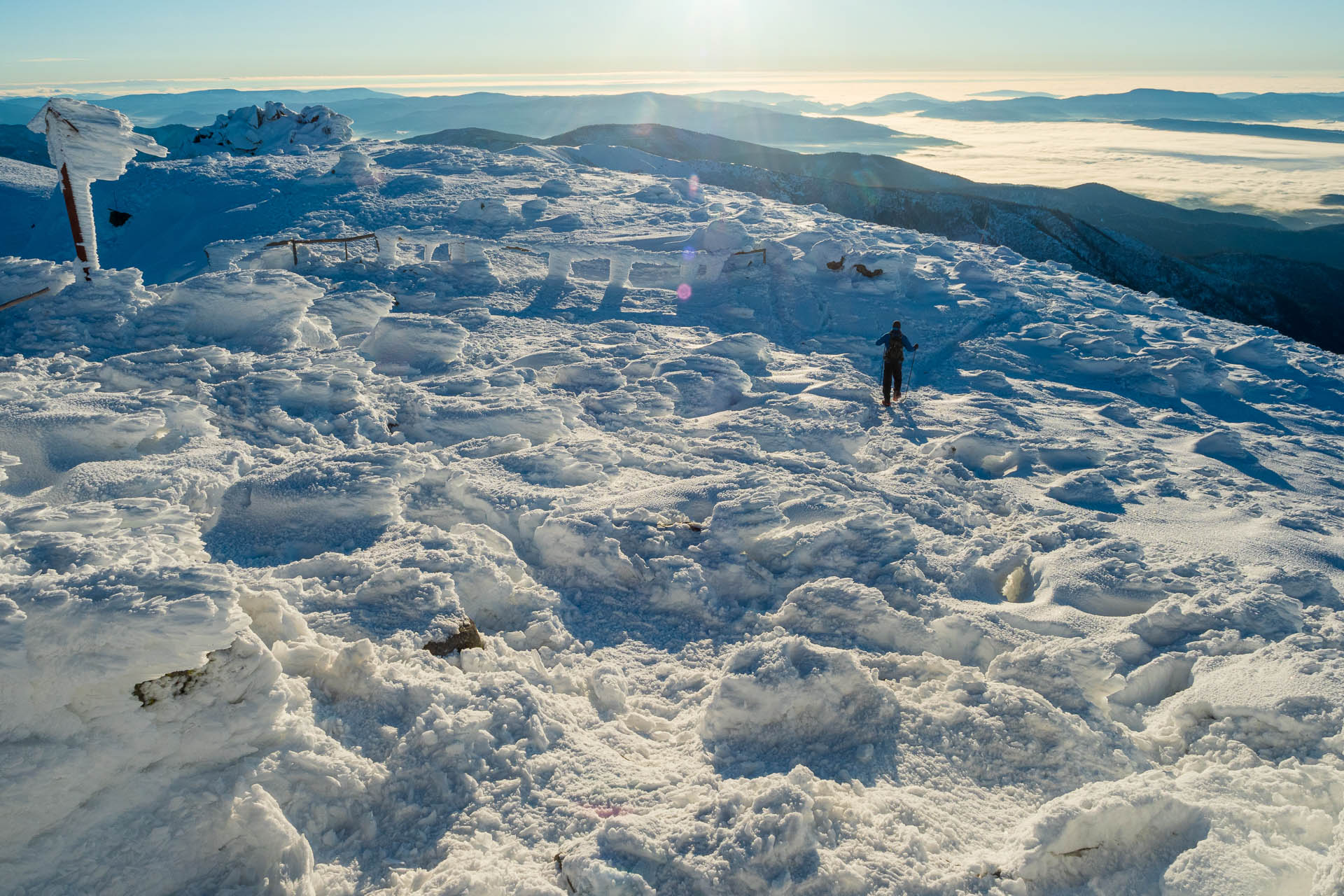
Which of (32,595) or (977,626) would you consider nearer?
(32,595)

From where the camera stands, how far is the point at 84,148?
9.21 m

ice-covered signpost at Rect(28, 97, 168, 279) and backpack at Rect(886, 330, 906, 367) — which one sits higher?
ice-covered signpost at Rect(28, 97, 168, 279)

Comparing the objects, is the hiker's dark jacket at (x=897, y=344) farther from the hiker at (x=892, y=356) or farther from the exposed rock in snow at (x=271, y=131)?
the exposed rock in snow at (x=271, y=131)

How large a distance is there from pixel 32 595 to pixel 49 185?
19.9 meters

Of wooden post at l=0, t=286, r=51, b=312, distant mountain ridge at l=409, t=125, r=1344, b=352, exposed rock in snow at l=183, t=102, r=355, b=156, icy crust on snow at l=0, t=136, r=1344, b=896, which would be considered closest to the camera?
icy crust on snow at l=0, t=136, r=1344, b=896

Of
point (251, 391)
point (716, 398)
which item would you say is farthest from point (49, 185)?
point (716, 398)

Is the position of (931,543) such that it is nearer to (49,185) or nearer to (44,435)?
(44,435)

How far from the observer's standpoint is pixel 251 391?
25.1 feet

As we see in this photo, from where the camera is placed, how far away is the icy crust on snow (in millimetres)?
3008

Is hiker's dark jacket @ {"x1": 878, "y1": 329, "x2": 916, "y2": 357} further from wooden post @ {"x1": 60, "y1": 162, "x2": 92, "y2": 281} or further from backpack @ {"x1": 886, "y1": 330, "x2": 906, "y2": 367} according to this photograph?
wooden post @ {"x1": 60, "y1": 162, "x2": 92, "y2": 281}

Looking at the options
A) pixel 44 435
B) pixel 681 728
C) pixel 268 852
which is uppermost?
pixel 44 435

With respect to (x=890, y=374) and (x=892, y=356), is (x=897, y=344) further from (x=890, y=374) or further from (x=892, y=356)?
(x=890, y=374)

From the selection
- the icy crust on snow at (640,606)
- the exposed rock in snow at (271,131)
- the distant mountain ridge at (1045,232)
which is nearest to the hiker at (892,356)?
the icy crust on snow at (640,606)

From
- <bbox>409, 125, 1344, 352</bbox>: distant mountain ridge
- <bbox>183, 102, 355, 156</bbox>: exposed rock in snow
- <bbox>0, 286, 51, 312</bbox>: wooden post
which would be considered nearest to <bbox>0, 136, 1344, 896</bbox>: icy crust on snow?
<bbox>0, 286, 51, 312</bbox>: wooden post
